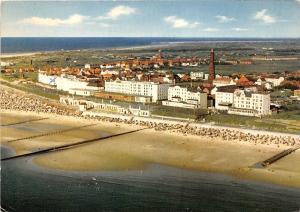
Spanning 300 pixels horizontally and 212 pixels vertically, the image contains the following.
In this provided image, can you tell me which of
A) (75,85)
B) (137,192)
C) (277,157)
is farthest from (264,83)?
(137,192)

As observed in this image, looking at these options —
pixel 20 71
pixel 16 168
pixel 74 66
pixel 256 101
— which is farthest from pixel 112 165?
pixel 74 66

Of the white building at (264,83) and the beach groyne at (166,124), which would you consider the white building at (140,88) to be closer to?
the beach groyne at (166,124)

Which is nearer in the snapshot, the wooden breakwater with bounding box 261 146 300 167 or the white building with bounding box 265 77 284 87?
the wooden breakwater with bounding box 261 146 300 167

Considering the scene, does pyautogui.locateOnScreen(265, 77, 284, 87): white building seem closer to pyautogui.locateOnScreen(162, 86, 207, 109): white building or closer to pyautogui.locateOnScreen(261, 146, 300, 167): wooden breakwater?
pyautogui.locateOnScreen(162, 86, 207, 109): white building

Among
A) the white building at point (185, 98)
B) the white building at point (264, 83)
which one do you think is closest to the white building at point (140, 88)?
the white building at point (185, 98)

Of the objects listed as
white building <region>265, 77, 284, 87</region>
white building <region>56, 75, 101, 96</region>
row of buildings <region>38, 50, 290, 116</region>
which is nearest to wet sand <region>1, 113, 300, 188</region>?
row of buildings <region>38, 50, 290, 116</region>

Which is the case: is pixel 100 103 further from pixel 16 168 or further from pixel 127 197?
pixel 127 197

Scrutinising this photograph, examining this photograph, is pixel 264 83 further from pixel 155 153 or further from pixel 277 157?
pixel 155 153
